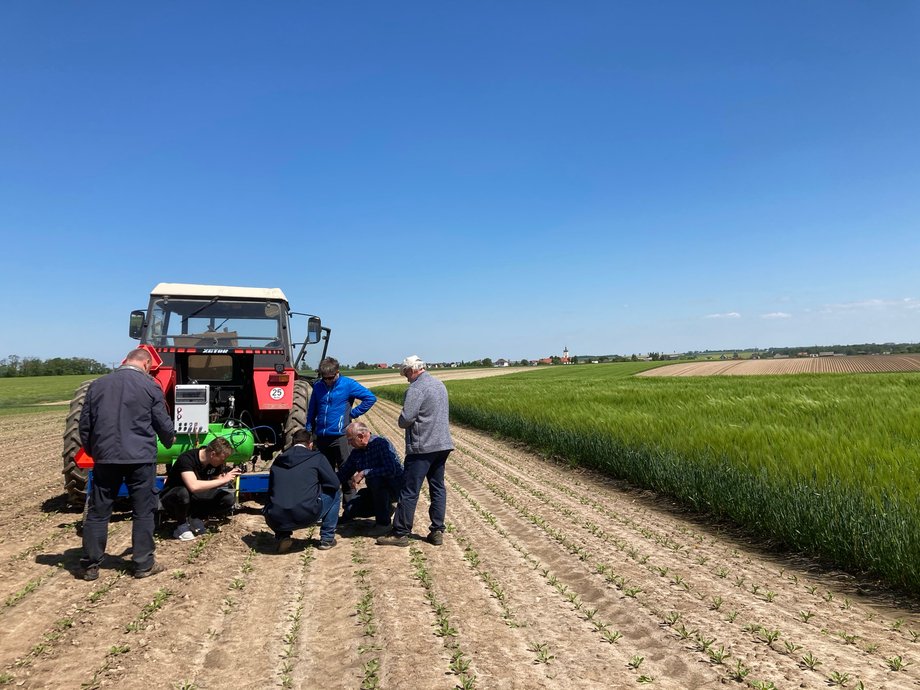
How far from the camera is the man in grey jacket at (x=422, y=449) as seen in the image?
5.27 m

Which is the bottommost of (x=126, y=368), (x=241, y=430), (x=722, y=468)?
(x=722, y=468)

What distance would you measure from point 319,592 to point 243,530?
2.03 meters

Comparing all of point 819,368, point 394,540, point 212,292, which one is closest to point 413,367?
point 394,540

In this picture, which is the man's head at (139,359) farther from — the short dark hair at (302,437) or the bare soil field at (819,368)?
the bare soil field at (819,368)

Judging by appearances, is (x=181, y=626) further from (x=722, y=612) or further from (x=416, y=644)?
(x=722, y=612)

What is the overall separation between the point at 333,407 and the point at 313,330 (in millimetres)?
2914

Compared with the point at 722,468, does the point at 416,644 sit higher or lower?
lower

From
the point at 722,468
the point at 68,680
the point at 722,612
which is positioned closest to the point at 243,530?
the point at 68,680

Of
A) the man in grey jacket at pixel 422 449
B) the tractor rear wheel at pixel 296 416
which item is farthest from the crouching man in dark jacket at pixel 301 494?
the tractor rear wheel at pixel 296 416

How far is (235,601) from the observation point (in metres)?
3.98

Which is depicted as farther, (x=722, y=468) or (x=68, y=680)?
(x=722, y=468)

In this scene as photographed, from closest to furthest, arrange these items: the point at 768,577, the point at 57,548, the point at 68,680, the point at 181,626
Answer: the point at 68,680
the point at 181,626
the point at 768,577
the point at 57,548

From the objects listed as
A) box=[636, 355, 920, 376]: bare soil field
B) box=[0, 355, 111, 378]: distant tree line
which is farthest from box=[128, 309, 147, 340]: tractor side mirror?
box=[0, 355, 111, 378]: distant tree line

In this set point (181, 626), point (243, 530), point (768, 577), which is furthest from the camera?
point (243, 530)
